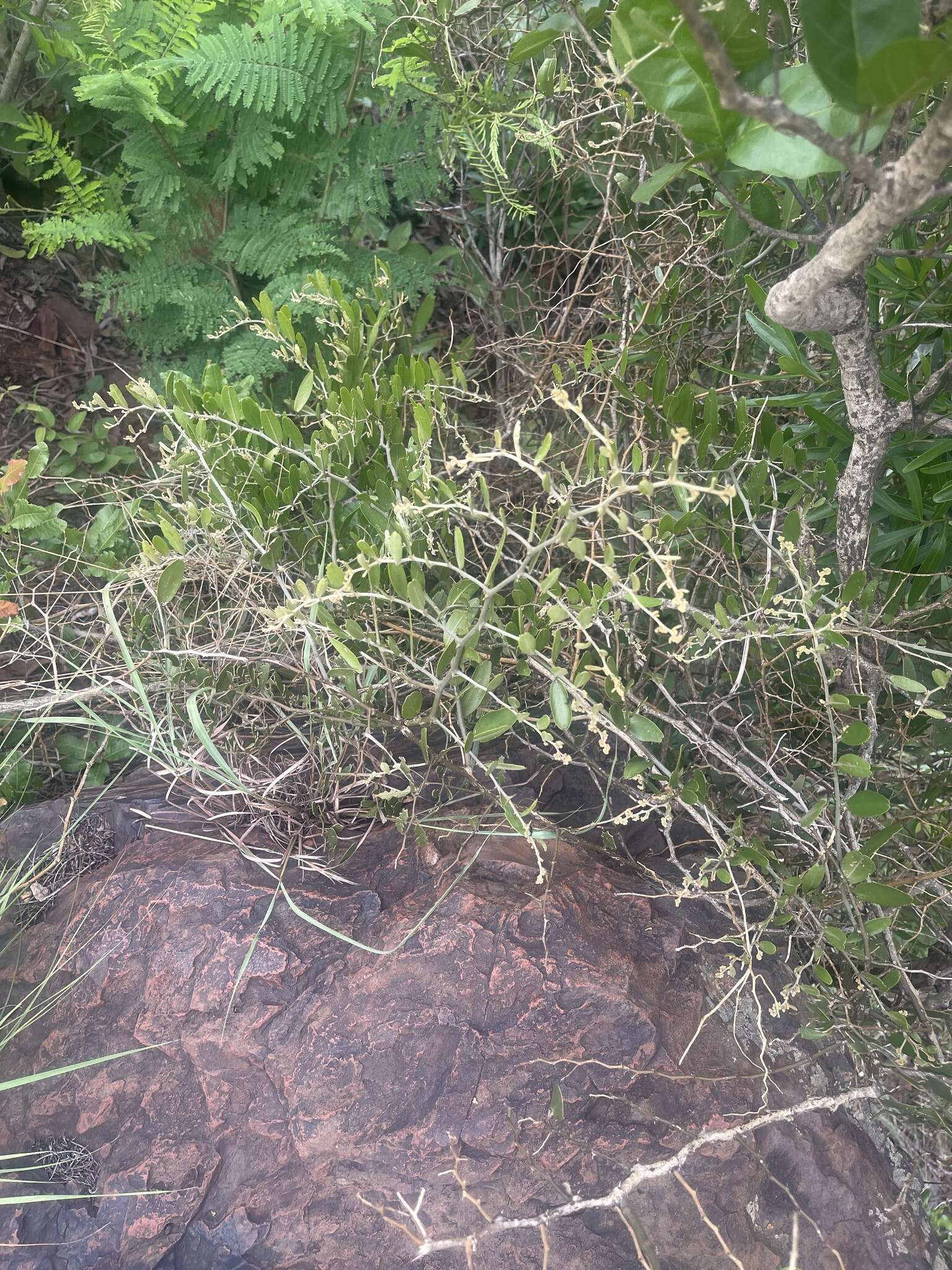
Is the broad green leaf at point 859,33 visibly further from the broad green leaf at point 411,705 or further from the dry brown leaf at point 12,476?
the dry brown leaf at point 12,476

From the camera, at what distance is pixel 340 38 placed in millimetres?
2373

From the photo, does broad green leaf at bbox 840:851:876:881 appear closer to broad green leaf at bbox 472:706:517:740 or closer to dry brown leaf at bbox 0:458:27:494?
broad green leaf at bbox 472:706:517:740

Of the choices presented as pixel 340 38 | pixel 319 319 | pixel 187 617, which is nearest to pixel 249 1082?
pixel 187 617

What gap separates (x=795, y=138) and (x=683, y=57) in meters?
0.15

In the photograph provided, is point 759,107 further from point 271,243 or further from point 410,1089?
point 271,243

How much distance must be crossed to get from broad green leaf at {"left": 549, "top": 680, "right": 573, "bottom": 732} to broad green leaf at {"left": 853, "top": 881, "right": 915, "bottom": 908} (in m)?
0.55

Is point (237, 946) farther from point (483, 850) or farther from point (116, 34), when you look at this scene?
point (116, 34)

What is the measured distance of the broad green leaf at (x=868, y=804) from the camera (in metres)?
1.31

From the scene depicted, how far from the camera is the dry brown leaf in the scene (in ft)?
6.64

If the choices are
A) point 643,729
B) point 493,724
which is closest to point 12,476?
point 493,724

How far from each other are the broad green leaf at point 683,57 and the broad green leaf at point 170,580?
3.61 ft

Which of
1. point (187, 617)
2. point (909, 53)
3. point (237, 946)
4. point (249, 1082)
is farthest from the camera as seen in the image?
point (187, 617)

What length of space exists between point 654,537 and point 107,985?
55.0 inches

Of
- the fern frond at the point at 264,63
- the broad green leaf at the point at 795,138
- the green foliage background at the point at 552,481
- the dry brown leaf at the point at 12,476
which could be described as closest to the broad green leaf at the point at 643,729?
the green foliage background at the point at 552,481
